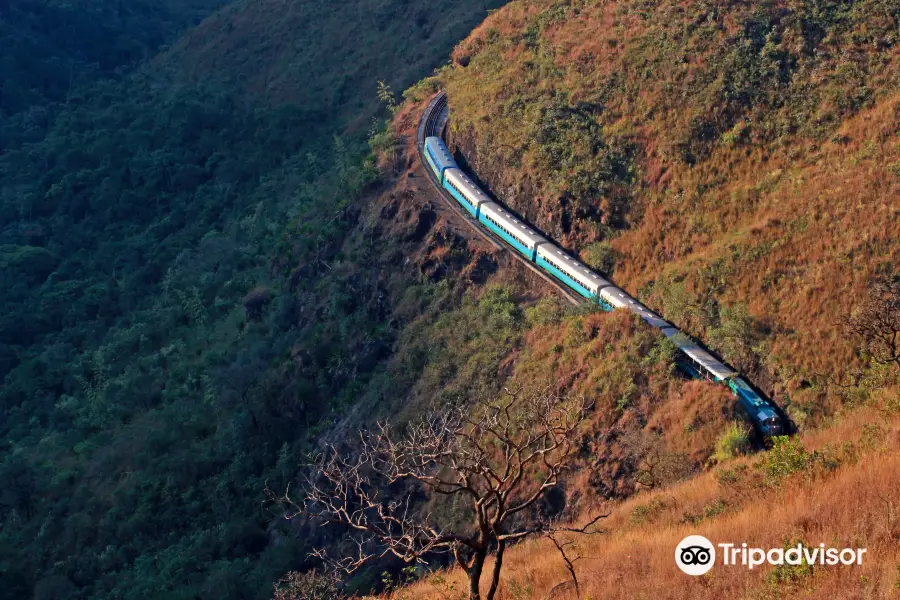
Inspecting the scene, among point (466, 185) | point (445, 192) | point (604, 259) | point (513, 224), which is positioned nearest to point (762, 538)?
point (604, 259)

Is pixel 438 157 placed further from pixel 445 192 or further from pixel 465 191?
pixel 465 191

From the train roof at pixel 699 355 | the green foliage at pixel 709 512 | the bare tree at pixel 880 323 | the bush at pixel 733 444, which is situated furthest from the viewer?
the train roof at pixel 699 355

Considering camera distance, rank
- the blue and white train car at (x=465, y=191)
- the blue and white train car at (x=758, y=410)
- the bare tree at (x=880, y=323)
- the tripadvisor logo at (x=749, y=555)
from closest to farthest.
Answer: the tripadvisor logo at (x=749, y=555)
the bare tree at (x=880, y=323)
the blue and white train car at (x=758, y=410)
the blue and white train car at (x=465, y=191)

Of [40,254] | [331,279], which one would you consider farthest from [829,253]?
[40,254]

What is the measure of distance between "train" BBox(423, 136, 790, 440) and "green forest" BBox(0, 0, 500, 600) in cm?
526

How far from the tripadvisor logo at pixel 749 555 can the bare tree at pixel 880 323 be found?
12647 mm

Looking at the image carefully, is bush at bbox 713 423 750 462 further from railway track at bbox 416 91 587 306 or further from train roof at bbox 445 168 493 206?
train roof at bbox 445 168 493 206

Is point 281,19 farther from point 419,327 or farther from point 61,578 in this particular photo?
point 61,578

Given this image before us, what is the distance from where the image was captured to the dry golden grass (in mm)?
14148

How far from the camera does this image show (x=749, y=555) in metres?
15.8

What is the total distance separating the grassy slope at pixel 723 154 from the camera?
34812 millimetres

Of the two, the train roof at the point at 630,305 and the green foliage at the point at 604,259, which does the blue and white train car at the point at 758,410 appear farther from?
the green foliage at the point at 604,259

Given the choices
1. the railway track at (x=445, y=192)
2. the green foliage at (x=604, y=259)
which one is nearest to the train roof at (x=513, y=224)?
the railway track at (x=445, y=192)

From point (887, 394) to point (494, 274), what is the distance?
21619mm
